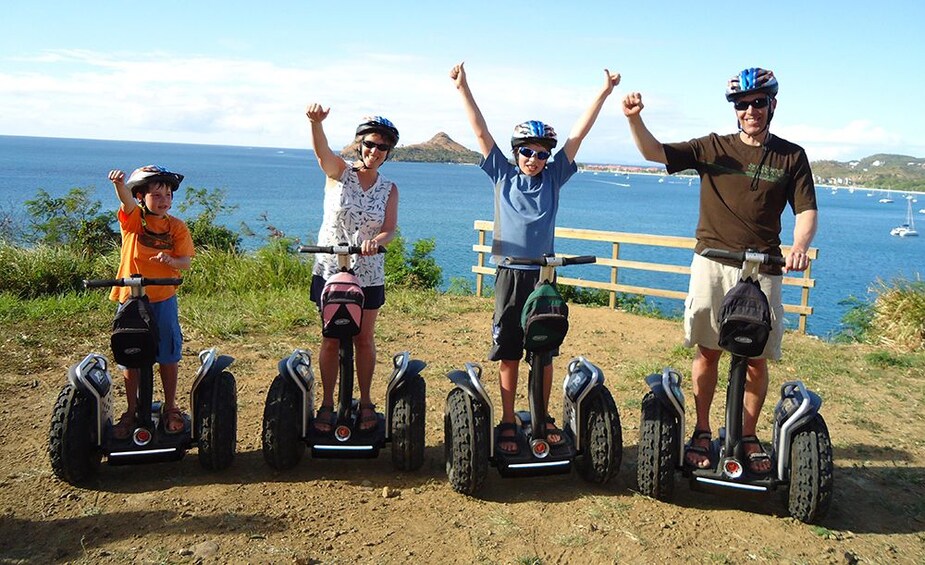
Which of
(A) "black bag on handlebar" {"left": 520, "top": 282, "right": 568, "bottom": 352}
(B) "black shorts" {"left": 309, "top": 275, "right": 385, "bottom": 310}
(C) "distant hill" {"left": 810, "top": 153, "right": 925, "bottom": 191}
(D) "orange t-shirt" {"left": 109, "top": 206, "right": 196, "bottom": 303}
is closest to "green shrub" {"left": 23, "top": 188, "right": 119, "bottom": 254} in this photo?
(D) "orange t-shirt" {"left": 109, "top": 206, "right": 196, "bottom": 303}

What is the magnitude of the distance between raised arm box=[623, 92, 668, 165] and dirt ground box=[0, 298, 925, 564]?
1.86 metres

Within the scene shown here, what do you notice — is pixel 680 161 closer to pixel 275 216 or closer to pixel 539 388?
pixel 539 388

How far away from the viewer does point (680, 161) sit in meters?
3.95

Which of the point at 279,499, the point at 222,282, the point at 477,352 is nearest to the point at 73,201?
the point at 222,282

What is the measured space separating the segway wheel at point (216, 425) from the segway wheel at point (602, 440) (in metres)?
1.98

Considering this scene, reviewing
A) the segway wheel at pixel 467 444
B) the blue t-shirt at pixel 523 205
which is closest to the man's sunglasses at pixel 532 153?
the blue t-shirt at pixel 523 205

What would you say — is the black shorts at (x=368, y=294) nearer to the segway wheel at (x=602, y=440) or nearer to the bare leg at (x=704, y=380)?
the segway wheel at (x=602, y=440)

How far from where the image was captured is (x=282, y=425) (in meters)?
4.03

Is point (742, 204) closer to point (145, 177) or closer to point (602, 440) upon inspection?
point (602, 440)

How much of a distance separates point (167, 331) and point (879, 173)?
15469 centimetres

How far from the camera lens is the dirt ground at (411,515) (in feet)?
11.2

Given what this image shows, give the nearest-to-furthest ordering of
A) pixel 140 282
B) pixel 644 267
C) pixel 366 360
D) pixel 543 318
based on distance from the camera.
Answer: pixel 543 318
pixel 140 282
pixel 366 360
pixel 644 267

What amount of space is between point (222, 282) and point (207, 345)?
3.42m

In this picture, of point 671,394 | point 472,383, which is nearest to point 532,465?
point 472,383
